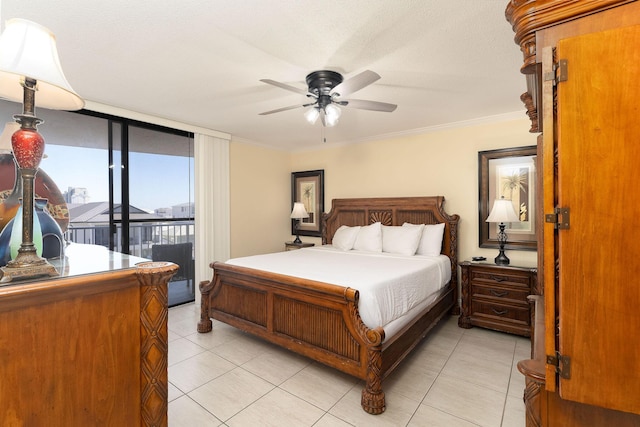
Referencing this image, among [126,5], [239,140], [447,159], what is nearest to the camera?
[126,5]

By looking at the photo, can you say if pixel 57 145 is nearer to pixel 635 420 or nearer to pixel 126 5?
pixel 126 5

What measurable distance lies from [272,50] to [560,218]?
2089 millimetres

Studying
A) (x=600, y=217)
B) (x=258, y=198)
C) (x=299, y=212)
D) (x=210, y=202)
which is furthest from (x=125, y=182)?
(x=600, y=217)

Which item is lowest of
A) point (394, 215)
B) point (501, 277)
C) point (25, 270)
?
point (501, 277)

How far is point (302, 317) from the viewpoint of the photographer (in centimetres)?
258

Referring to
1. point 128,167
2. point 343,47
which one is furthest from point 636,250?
point 128,167

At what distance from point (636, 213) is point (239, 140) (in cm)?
485

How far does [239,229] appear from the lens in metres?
4.99

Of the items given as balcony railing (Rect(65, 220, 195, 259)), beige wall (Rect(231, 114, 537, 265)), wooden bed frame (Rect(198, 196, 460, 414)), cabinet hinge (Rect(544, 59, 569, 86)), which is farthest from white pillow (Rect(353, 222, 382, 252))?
cabinet hinge (Rect(544, 59, 569, 86))

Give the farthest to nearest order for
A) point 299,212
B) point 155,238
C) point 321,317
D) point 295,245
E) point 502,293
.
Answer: point 295,245
point 299,212
point 155,238
point 502,293
point 321,317

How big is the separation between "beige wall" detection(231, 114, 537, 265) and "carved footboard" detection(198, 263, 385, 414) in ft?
5.65

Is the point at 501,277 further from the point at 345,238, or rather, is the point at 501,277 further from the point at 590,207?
the point at 590,207

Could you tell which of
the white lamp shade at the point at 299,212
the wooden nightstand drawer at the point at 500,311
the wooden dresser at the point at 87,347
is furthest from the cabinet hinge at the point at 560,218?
the white lamp shade at the point at 299,212

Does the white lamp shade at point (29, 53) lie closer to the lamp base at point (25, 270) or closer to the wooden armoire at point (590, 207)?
the lamp base at point (25, 270)
